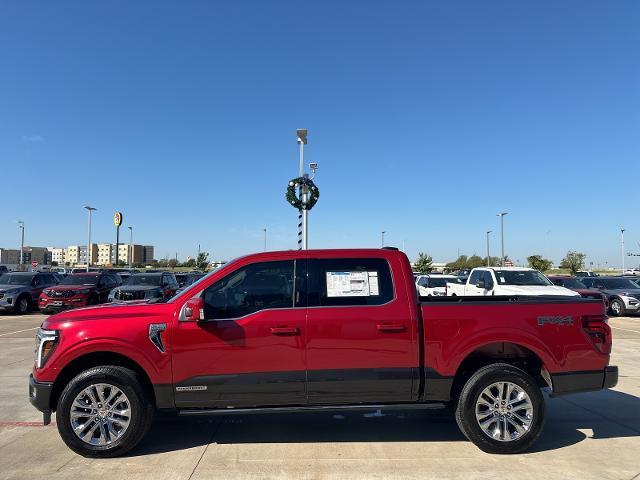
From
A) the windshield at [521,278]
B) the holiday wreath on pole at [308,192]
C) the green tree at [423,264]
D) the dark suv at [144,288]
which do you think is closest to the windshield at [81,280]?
the dark suv at [144,288]

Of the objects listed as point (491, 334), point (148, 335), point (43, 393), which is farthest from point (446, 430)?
point (43, 393)

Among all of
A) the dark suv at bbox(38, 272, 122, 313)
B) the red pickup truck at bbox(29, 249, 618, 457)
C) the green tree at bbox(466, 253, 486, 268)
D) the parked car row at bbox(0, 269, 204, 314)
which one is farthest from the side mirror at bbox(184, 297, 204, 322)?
the green tree at bbox(466, 253, 486, 268)

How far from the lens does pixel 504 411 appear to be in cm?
488

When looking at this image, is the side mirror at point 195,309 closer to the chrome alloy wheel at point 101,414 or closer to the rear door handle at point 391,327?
the chrome alloy wheel at point 101,414

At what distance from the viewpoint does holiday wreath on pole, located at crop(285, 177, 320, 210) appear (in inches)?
806

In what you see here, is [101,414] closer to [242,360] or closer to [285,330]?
[242,360]

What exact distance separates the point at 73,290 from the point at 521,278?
51.4 ft

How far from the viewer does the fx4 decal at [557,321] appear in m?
4.96

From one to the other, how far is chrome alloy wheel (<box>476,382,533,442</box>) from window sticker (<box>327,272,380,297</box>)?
1468mm

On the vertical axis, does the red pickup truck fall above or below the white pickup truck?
below

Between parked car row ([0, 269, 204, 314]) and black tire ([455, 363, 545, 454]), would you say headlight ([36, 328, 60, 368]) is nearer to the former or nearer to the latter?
black tire ([455, 363, 545, 454])

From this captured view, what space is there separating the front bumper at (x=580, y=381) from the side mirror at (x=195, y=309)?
3.45 m

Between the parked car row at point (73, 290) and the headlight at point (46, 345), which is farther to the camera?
the parked car row at point (73, 290)

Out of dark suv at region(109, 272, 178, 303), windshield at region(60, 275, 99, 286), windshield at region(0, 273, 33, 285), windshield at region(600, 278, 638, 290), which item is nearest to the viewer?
dark suv at region(109, 272, 178, 303)
